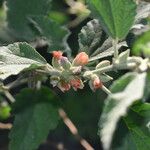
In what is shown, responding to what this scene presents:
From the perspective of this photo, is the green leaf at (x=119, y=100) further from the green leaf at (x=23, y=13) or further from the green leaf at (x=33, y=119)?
the green leaf at (x=23, y=13)

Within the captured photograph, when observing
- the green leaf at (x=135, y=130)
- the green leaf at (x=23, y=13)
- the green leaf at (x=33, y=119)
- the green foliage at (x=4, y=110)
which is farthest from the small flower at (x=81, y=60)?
the green foliage at (x=4, y=110)

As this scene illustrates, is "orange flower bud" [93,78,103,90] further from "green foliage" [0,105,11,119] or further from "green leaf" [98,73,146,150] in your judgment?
"green foliage" [0,105,11,119]

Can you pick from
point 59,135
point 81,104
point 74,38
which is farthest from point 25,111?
point 59,135

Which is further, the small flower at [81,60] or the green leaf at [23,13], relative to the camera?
the green leaf at [23,13]

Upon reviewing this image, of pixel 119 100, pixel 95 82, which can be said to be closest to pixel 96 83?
pixel 95 82

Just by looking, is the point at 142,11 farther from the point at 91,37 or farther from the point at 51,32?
the point at 51,32

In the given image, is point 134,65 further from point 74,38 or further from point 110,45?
point 74,38

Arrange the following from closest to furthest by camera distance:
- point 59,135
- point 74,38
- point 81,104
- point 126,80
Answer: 1. point 126,80
2. point 74,38
3. point 81,104
4. point 59,135
